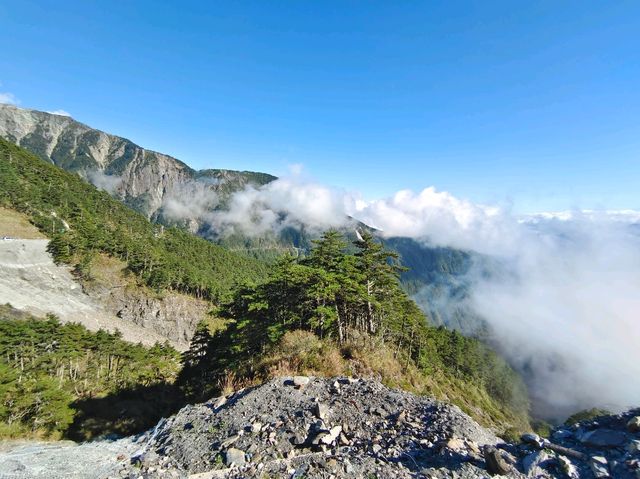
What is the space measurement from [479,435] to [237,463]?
7.06 metres

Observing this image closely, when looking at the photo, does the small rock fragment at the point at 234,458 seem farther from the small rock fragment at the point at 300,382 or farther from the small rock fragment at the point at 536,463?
the small rock fragment at the point at 536,463

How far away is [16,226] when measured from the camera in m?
87.2

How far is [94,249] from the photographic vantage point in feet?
306

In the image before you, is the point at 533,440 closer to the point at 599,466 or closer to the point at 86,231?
the point at 599,466

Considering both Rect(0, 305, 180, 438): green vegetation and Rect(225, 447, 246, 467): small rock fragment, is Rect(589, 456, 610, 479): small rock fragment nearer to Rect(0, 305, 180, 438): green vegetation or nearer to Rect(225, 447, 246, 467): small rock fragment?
Rect(225, 447, 246, 467): small rock fragment

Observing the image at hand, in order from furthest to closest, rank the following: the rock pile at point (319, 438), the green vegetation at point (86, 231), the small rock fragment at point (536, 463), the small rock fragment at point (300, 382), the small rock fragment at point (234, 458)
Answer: the green vegetation at point (86, 231) → the small rock fragment at point (300, 382) → the small rock fragment at point (234, 458) → the rock pile at point (319, 438) → the small rock fragment at point (536, 463)

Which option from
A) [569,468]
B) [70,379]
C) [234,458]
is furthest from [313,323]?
[70,379]

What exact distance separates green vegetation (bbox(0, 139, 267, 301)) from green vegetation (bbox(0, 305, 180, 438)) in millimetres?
32213

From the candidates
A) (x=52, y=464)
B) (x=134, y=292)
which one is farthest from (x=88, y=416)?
(x=134, y=292)

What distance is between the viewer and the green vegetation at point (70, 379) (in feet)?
81.9

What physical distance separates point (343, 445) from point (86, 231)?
362 feet

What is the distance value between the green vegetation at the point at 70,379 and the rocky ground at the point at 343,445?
17.3 metres

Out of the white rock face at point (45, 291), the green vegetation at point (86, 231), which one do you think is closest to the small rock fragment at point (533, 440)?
the green vegetation at point (86, 231)

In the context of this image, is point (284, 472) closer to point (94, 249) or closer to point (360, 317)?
point (360, 317)
